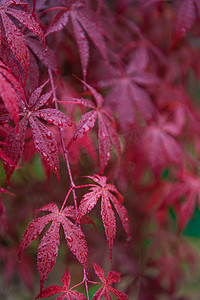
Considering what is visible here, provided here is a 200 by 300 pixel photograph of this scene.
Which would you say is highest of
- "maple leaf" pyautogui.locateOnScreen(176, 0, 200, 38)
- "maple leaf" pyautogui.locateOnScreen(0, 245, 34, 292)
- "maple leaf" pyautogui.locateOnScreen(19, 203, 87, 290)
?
"maple leaf" pyautogui.locateOnScreen(176, 0, 200, 38)

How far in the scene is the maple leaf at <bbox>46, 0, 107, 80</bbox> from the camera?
0.77m

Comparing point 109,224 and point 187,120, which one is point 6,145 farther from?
point 187,120

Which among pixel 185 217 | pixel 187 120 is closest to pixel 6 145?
pixel 185 217

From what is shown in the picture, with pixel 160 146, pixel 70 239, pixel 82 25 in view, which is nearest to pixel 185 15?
pixel 82 25

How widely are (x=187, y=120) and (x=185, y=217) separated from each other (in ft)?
2.05

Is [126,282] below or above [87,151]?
below

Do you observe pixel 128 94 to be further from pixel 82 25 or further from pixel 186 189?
pixel 186 189

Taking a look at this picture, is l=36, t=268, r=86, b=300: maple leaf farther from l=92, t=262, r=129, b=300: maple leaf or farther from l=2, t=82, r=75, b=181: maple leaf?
l=2, t=82, r=75, b=181: maple leaf

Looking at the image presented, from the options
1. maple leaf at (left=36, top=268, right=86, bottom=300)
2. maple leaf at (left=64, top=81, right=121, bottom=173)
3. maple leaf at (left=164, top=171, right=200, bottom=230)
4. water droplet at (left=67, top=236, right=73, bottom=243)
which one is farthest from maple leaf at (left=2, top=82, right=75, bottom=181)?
maple leaf at (left=164, top=171, right=200, bottom=230)

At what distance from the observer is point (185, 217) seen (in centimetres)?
120

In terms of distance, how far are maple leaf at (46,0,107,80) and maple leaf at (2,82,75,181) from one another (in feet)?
0.65

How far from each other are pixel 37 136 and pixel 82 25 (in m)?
0.43

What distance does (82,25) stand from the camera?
84 centimetres

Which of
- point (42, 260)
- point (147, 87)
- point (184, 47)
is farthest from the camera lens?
point (184, 47)
